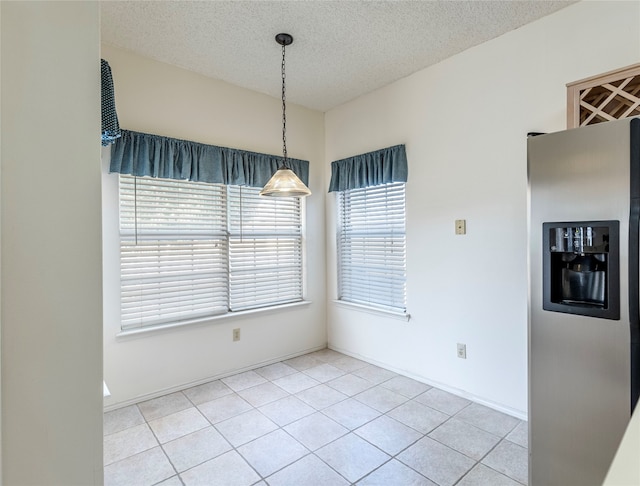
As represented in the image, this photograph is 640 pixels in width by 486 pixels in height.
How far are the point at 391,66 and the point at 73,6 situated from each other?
2820 millimetres

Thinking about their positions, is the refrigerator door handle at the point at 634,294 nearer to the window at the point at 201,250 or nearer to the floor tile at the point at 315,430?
the floor tile at the point at 315,430

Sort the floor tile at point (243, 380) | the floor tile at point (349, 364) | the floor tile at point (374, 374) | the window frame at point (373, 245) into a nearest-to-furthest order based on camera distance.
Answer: the floor tile at point (243, 380), the floor tile at point (374, 374), the window frame at point (373, 245), the floor tile at point (349, 364)

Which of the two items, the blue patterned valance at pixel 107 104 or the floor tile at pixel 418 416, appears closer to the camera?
the blue patterned valance at pixel 107 104

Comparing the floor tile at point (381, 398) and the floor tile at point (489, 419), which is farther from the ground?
the floor tile at point (381, 398)

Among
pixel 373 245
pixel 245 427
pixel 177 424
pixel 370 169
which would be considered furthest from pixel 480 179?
pixel 177 424

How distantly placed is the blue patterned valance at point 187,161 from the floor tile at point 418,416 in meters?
2.46

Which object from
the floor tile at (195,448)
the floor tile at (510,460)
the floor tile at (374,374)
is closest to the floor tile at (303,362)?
the floor tile at (374,374)

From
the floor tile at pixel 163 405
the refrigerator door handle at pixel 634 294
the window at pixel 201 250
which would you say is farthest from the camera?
the window at pixel 201 250

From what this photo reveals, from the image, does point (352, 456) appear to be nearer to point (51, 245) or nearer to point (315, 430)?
point (315, 430)

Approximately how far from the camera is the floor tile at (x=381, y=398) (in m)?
2.74

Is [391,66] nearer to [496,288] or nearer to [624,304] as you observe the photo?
[496,288]

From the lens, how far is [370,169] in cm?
353

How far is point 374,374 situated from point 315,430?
1.12 meters

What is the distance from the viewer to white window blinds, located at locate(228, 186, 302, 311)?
3.45 meters
